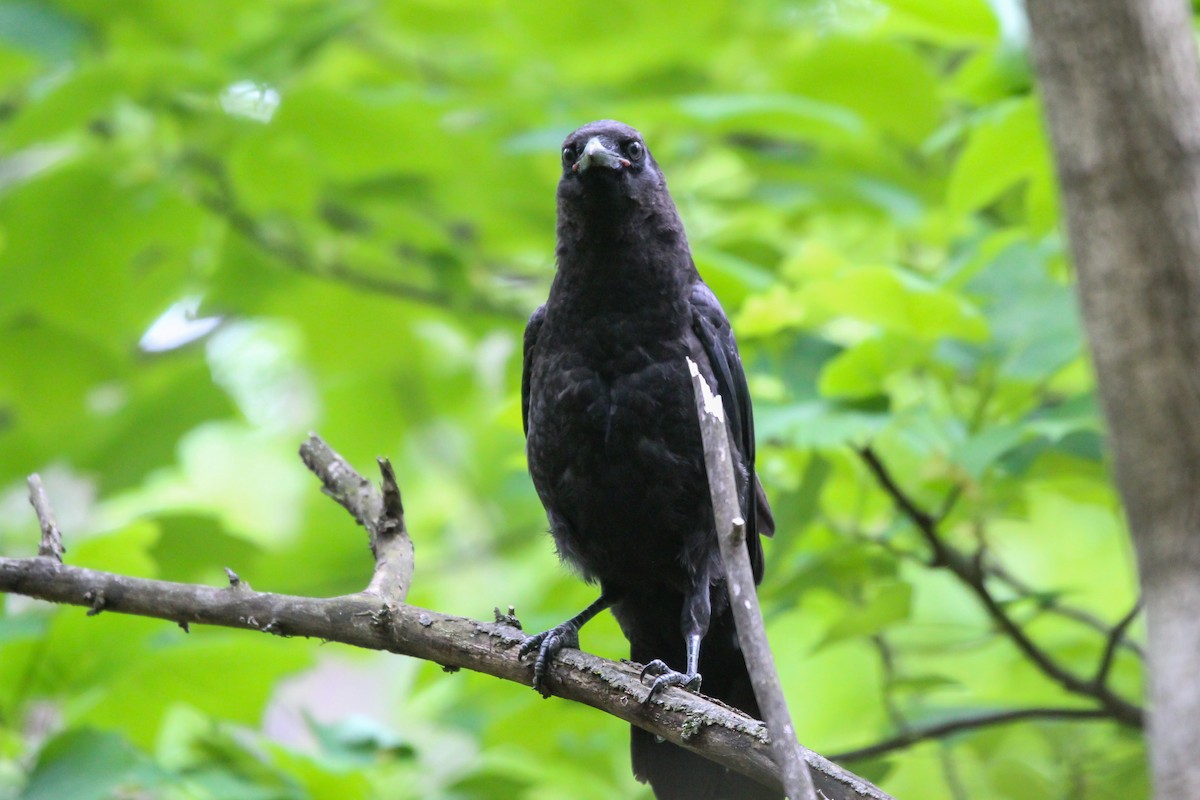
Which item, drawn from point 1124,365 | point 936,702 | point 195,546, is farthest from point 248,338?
point 1124,365

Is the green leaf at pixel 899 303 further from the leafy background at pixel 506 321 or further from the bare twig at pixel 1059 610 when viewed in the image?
the bare twig at pixel 1059 610

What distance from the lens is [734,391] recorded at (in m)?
3.63

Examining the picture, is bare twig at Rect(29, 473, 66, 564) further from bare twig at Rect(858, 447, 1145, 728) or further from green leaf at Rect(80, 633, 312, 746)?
bare twig at Rect(858, 447, 1145, 728)

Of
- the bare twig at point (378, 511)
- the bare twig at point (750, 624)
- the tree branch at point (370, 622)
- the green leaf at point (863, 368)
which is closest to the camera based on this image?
the bare twig at point (750, 624)

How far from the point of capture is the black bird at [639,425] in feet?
11.3

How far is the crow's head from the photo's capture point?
11.8ft

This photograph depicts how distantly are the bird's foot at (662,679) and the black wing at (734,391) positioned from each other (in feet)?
2.02

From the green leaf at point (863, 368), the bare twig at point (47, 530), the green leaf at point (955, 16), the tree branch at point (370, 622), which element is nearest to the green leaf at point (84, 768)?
the tree branch at point (370, 622)

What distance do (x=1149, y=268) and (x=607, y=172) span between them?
89.0 inches

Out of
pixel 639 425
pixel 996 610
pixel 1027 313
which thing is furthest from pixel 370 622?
pixel 1027 313

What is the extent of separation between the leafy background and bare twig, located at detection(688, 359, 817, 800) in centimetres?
82

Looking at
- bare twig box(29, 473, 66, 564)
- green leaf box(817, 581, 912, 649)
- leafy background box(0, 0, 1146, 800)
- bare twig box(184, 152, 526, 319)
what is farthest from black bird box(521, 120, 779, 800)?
bare twig box(184, 152, 526, 319)

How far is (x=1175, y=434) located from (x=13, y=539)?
6.16 m

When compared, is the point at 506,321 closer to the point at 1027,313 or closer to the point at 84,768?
the point at 1027,313
